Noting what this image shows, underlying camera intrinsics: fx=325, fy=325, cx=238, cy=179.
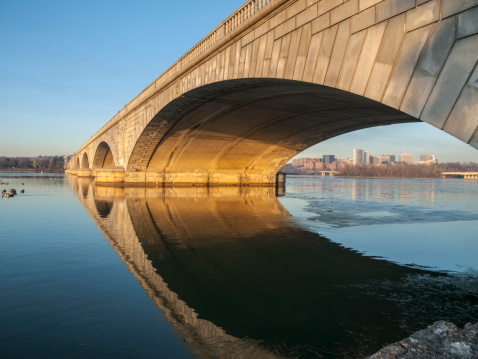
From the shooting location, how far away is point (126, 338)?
11.0 feet

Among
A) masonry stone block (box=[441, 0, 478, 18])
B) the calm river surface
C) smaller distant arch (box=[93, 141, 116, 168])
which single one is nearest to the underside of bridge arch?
the calm river surface

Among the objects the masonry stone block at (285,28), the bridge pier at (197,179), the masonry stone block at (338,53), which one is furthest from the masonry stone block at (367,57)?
the bridge pier at (197,179)

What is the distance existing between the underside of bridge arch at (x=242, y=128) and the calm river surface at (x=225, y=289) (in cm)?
630

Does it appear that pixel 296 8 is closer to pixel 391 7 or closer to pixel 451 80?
pixel 391 7

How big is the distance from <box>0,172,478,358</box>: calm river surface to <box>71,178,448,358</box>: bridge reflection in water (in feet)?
0.07

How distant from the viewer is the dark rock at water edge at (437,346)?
267 centimetres

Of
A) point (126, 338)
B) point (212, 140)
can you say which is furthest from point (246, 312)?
point (212, 140)

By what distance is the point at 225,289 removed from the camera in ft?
16.2

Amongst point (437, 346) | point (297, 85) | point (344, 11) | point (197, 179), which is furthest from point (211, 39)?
point (197, 179)

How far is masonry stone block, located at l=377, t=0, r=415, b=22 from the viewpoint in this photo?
5.49 meters

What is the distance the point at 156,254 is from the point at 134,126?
69.2 ft

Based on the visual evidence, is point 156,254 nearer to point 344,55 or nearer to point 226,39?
point 344,55

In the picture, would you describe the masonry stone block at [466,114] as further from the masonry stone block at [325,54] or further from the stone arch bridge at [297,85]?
the masonry stone block at [325,54]

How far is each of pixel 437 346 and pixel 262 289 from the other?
8.27 ft
